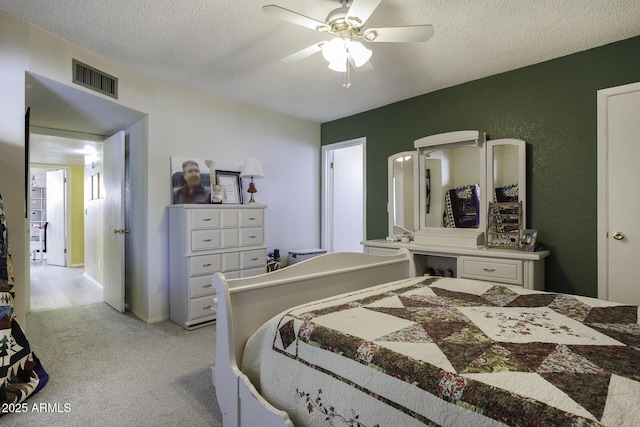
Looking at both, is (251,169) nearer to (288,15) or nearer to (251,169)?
(251,169)

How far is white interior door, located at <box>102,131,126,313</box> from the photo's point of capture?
11.8 feet

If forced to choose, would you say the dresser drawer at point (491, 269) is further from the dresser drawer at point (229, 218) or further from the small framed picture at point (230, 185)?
the small framed picture at point (230, 185)

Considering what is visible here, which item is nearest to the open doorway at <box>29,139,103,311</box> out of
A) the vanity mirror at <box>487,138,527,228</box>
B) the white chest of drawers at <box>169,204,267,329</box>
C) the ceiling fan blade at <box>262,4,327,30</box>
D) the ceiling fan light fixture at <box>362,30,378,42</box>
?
the white chest of drawers at <box>169,204,267,329</box>

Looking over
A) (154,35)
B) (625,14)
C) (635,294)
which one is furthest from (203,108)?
(635,294)

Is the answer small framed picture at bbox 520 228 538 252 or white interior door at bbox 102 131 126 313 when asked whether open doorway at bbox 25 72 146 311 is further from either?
small framed picture at bbox 520 228 538 252

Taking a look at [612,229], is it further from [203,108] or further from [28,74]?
[28,74]

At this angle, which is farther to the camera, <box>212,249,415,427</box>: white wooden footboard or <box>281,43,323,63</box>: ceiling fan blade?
<box>281,43,323,63</box>: ceiling fan blade

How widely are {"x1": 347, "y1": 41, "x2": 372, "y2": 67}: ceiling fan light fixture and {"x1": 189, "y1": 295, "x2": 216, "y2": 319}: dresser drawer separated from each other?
2.40 metres

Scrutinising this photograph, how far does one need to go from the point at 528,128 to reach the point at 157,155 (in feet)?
11.5

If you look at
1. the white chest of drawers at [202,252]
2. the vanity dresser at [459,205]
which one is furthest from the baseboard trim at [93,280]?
the vanity dresser at [459,205]

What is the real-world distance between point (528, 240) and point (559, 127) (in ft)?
3.20

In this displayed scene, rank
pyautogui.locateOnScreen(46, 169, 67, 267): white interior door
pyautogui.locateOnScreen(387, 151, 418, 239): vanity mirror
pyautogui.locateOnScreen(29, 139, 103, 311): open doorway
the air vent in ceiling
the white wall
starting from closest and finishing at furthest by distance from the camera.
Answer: the white wall → the air vent in ceiling → pyautogui.locateOnScreen(387, 151, 418, 239): vanity mirror → pyautogui.locateOnScreen(29, 139, 103, 311): open doorway → pyautogui.locateOnScreen(46, 169, 67, 267): white interior door

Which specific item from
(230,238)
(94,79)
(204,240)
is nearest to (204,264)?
(204,240)

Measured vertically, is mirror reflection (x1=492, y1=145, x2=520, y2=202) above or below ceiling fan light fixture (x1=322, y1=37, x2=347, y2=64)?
below
